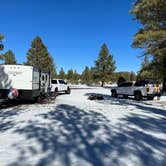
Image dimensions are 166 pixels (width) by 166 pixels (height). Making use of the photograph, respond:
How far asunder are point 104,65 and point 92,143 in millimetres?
63065

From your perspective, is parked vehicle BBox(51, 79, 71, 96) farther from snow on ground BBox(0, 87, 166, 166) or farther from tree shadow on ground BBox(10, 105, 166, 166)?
tree shadow on ground BBox(10, 105, 166, 166)

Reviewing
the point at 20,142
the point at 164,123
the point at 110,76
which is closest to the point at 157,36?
the point at 164,123

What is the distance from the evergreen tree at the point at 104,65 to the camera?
68750 mm

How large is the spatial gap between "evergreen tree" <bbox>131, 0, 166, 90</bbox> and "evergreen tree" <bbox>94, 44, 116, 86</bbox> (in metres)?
50.0

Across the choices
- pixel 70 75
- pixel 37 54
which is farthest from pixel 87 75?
pixel 37 54

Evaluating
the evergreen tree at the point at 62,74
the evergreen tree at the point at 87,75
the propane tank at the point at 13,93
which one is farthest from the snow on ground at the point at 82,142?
the evergreen tree at the point at 62,74

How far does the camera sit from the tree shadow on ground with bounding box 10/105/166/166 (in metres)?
5.21

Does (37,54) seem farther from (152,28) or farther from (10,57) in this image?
(152,28)

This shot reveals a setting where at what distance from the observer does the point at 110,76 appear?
69188 millimetres

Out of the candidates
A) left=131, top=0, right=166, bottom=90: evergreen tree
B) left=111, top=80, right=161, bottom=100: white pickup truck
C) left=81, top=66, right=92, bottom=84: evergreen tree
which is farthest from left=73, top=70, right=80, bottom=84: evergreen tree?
left=131, top=0, right=166, bottom=90: evergreen tree

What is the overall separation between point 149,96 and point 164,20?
8.37 m

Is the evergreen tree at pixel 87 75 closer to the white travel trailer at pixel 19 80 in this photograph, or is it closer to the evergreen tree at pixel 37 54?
the evergreen tree at pixel 37 54

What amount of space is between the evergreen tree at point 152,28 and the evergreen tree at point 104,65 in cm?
5000

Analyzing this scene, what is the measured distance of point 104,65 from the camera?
6894 cm
